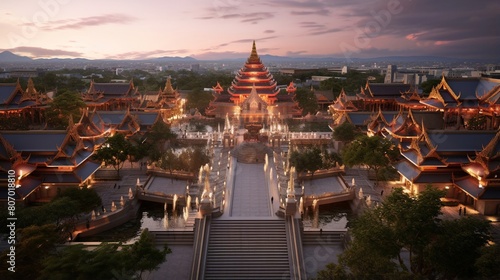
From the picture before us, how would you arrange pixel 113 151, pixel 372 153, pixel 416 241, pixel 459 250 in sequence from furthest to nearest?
pixel 113 151
pixel 372 153
pixel 416 241
pixel 459 250

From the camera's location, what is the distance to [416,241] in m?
16.6

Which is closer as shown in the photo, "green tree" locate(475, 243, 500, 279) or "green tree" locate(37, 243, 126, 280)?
"green tree" locate(475, 243, 500, 279)

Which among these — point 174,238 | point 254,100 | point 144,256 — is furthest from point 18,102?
point 144,256

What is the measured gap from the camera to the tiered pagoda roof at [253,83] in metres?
72.5

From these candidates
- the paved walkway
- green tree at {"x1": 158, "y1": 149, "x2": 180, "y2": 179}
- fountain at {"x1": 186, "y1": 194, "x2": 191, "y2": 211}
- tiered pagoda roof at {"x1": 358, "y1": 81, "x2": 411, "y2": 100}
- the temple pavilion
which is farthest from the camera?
the temple pavilion

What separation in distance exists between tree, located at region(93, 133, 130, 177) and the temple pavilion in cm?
3145

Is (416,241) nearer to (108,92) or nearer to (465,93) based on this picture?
(465,93)

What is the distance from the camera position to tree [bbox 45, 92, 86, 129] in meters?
49.3

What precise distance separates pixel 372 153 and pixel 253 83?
4131 centimetres

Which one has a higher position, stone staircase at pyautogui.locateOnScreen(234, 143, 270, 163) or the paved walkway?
stone staircase at pyautogui.locateOnScreen(234, 143, 270, 163)

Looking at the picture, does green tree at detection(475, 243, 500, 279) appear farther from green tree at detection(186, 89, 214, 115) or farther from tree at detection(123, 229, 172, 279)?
green tree at detection(186, 89, 214, 115)

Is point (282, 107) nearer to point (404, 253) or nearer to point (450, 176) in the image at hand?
point (450, 176)

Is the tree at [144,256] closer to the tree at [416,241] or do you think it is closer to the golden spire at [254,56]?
the tree at [416,241]

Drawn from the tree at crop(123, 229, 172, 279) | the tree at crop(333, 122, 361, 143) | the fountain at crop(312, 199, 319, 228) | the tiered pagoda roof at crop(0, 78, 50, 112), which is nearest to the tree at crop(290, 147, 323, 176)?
the fountain at crop(312, 199, 319, 228)
